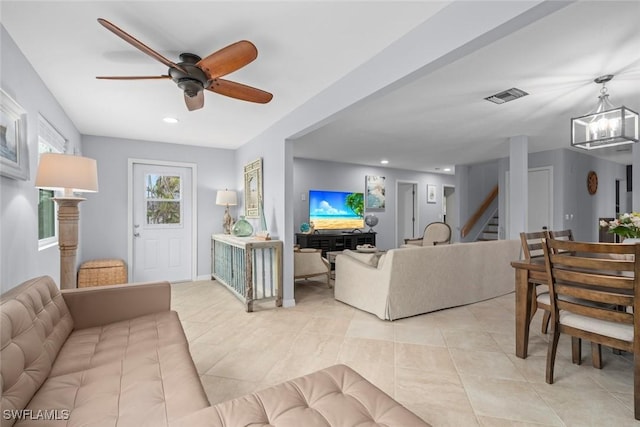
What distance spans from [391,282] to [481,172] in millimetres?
5891

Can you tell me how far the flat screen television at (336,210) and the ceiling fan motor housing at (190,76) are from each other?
4327 mm

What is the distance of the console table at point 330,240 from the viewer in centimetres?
600

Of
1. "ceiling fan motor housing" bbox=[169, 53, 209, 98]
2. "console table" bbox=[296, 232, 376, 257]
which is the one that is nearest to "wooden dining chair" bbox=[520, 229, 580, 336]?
"ceiling fan motor housing" bbox=[169, 53, 209, 98]

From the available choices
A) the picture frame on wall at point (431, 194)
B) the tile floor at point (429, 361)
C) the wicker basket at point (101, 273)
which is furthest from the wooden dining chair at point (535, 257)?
the picture frame on wall at point (431, 194)

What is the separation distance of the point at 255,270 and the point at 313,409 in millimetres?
2745

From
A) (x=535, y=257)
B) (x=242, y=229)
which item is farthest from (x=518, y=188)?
(x=242, y=229)

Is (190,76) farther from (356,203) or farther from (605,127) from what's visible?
(356,203)

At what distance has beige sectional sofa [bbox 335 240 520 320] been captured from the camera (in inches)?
124

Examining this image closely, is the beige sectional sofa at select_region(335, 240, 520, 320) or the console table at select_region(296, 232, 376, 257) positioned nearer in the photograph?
the beige sectional sofa at select_region(335, 240, 520, 320)

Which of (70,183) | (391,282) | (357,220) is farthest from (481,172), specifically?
(70,183)

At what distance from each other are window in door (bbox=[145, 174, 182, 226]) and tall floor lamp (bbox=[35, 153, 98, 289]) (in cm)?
246

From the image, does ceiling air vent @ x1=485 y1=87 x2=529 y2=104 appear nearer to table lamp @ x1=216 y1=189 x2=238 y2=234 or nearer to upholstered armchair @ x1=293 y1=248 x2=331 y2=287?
upholstered armchair @ x1=293 y1=248 x2=331 y2=287

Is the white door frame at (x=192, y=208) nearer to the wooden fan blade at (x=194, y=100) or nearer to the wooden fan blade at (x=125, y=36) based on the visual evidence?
the wooden fan blade at (x=194, y=100)

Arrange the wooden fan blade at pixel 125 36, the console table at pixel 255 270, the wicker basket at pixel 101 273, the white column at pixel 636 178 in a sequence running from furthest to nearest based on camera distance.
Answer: the white column at pixel 636 178
the wicker basket at pixel 101 273
the console table at pixel 255 270
the wooden fan blade at pixel 125 36
